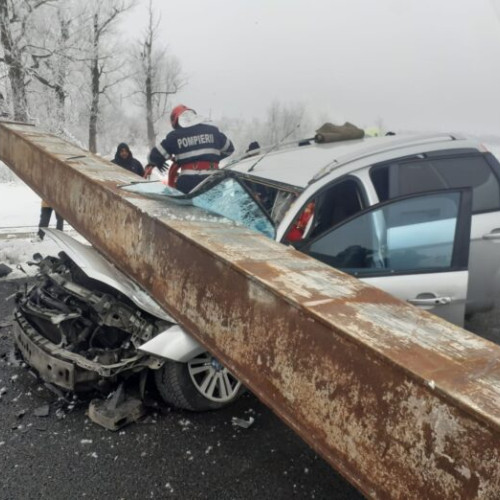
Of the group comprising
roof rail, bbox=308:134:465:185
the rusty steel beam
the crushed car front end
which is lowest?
the crushed car front end

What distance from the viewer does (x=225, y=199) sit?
3.22 m

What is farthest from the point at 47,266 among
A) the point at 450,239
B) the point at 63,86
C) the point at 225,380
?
the point at 63,86

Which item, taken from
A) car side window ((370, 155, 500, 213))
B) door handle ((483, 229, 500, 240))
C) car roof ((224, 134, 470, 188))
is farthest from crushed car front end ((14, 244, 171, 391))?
door handle ((483, 229, 500, 240))

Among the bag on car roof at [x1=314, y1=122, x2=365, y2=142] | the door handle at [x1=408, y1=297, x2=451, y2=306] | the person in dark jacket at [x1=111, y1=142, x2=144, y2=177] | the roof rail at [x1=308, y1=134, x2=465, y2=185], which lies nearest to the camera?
the door handle at [x1=408, y1=297, x2=451, y2=306]

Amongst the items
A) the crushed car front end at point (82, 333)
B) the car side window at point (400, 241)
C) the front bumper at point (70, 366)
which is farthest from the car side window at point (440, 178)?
the front bumper at point (70, 366)

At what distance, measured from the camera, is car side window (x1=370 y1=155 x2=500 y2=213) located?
317 cm

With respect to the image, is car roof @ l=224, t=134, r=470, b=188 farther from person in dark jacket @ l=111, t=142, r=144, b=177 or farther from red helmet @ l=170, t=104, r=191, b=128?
person in dark jacket @ l=111, t=142, r=144, b=177

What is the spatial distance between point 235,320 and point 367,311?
1.79 ft

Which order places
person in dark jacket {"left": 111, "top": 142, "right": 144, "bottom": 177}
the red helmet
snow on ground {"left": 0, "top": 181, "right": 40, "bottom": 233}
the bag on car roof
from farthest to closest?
snow on ground {"left": 0, "top": 181, "right": 40, "bottom": 233}
person in dark jacket {"left": 111, "top": 142, "right": 144, "bottom": 177}
the red helmet
the bag on car roof

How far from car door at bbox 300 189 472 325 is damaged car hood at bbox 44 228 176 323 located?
35.0 inches

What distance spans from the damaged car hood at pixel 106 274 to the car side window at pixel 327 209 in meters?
0.88

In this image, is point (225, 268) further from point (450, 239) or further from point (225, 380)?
point (450, 239)

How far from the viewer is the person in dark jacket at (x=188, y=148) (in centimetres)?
486

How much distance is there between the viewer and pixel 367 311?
5.54ft
